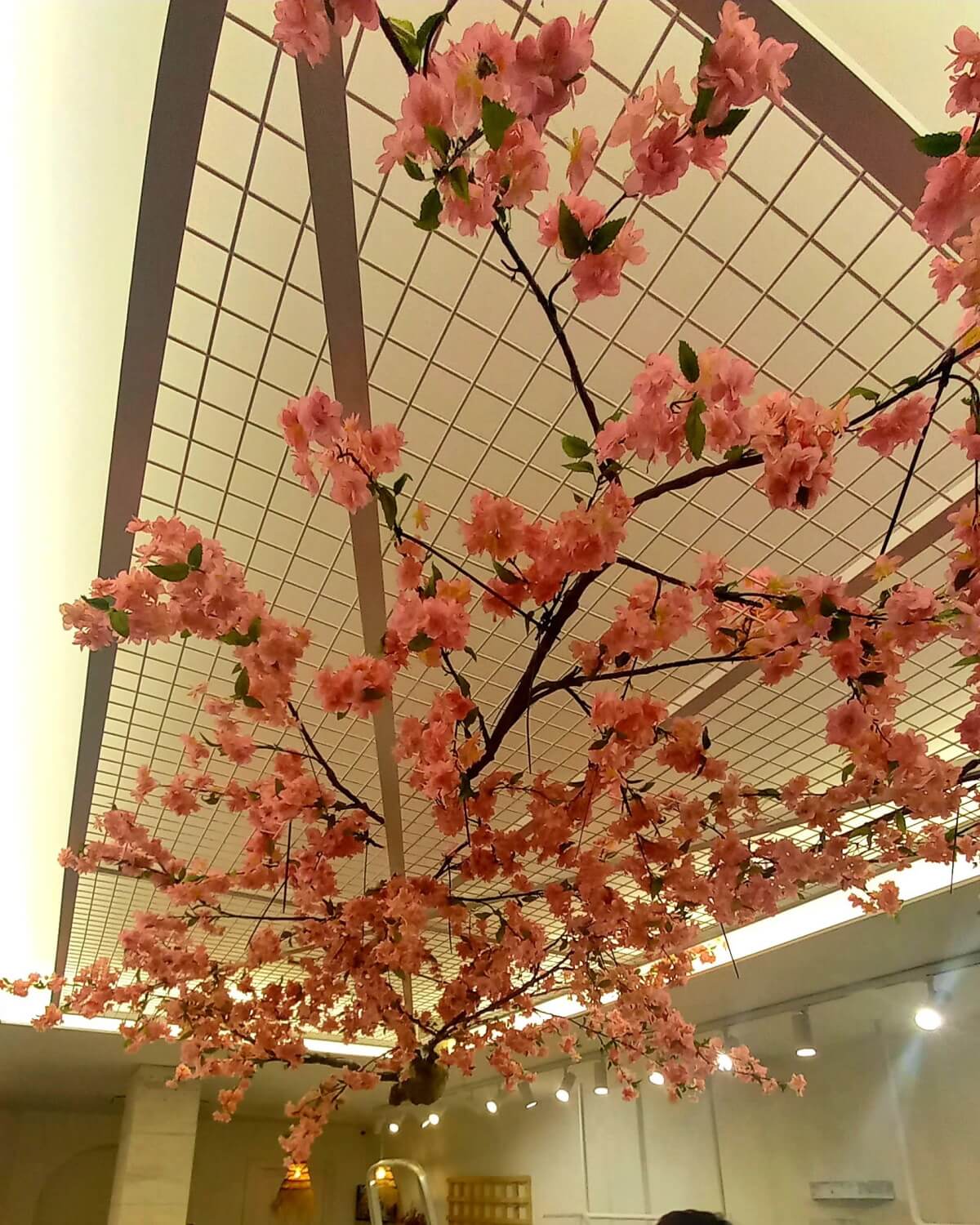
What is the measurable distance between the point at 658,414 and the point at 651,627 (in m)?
0.51

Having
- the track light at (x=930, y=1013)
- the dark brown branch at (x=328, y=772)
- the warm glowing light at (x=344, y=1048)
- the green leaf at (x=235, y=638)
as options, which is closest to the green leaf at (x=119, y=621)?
the green leaf at (x=235, y=638)

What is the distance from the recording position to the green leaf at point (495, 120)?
707 millimetres

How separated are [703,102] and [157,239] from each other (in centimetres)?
95

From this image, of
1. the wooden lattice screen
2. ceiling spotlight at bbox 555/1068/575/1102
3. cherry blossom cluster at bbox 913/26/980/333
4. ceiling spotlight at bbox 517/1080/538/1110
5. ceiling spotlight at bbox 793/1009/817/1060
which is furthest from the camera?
the wooden lattice screen

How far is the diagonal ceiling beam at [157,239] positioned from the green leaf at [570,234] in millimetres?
663

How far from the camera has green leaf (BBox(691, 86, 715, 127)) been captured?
77 centimetres

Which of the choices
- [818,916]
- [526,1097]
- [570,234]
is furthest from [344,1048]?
[570,234]

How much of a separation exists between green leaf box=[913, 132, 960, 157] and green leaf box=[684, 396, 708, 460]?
0.31 metres

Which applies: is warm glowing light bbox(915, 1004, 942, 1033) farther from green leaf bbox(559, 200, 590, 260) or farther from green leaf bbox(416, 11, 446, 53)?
green leaf bbox(416, 11, 446, 53)

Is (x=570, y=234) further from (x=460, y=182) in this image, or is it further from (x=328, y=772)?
(x=328, y=772)

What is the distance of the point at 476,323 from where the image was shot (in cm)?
149

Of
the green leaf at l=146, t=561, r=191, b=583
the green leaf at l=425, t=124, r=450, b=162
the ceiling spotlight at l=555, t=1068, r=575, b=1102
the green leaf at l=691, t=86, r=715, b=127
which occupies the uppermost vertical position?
the green leaf at l=691, t=86, r=715, b=127

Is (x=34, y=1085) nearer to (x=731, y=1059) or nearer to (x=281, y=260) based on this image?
(x=731, y=1059)

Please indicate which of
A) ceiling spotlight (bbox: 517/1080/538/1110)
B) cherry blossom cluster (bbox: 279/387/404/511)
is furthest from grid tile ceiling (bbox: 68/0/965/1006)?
ceiling spotlight (bbox: 517/1080/538/1110)
